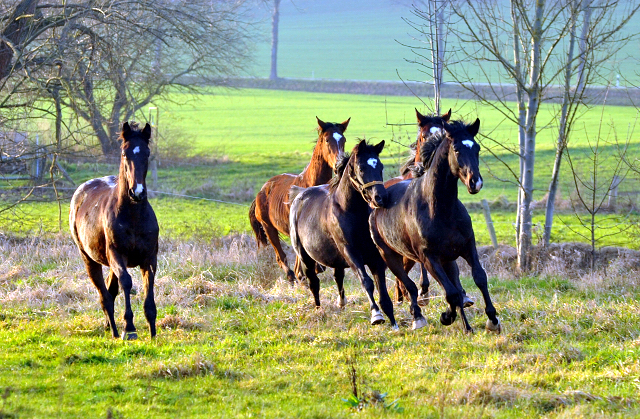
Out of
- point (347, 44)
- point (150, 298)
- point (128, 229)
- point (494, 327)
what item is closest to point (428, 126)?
point (494, 327)

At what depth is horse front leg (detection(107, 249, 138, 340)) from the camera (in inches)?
287

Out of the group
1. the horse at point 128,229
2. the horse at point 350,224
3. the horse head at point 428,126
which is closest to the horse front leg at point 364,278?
the horse at point 350,224

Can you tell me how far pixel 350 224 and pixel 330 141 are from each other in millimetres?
2607

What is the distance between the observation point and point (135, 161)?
23.6 ft

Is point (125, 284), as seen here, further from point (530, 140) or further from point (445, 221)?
point (530, 140)

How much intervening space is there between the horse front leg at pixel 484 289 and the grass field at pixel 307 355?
14 centimetres

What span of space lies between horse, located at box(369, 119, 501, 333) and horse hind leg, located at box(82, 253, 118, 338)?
328 centimetres

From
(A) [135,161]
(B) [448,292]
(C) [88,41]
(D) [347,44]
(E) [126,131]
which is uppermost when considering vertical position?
(D) [347,44]

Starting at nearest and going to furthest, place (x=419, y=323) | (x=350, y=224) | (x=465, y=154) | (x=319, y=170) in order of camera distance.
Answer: (x=465, y=154), (x=419, y=323), (x=350, y=224), (x=319, y=170)

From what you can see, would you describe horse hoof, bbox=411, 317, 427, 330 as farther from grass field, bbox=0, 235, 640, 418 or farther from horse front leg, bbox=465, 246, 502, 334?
horse front leg, bbox=465, 246, 502, 334

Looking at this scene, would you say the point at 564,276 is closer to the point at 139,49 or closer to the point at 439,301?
the point at 439,301

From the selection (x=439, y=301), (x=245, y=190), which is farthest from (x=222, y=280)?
(x=245, y=190)

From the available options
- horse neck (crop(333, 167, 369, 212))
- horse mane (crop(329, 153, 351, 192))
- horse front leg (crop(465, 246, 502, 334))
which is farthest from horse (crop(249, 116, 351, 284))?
horse front leg (crop(465, 246, 502, 334))

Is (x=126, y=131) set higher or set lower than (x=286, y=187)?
higher
